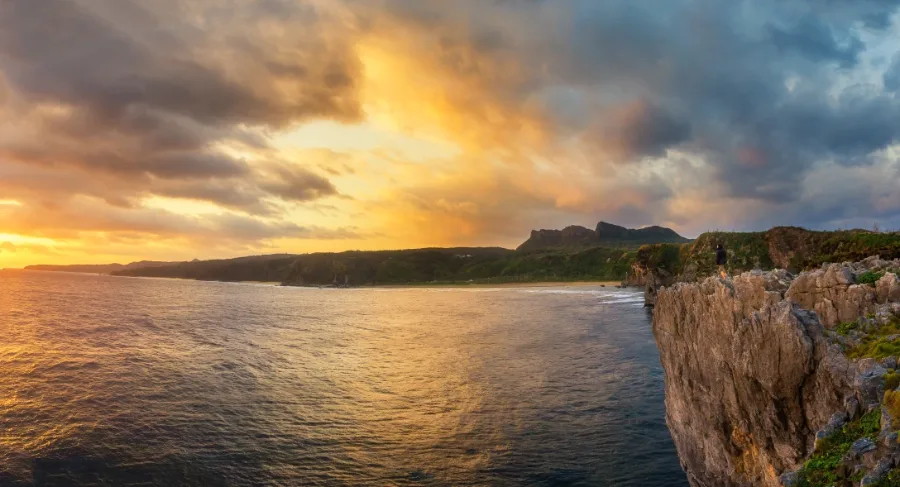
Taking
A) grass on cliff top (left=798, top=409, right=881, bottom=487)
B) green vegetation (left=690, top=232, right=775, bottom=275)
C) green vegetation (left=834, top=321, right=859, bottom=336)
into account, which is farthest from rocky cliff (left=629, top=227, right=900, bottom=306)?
grass on cliff top (left=798, top=409, right=881, bottom=487)

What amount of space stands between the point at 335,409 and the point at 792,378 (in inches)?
1065

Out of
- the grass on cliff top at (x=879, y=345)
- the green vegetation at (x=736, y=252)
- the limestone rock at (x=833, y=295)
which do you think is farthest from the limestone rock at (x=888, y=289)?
the green vegetation at (x=736, y=252)

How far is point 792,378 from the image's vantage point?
41.0 feet

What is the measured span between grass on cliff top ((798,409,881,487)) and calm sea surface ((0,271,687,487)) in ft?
40.5

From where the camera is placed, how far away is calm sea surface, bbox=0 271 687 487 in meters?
22.6

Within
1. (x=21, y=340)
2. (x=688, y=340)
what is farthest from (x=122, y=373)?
(x=688, y=340)

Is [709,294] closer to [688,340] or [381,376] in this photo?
[688,340]

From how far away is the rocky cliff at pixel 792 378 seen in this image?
10.1 m

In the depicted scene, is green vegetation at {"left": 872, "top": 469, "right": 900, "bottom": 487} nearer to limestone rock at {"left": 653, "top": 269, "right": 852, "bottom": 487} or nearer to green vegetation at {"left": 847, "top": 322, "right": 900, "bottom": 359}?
limestone rock at {"left": 653, "top": 269, "right": 852, "bottom": 487}

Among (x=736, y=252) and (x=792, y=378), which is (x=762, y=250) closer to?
(x=736, y=252)

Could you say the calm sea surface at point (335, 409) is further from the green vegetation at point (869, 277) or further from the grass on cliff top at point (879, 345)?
the grass on cliff top at point (879, 345)

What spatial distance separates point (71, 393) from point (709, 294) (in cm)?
4247

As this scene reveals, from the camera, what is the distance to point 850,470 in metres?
9.20

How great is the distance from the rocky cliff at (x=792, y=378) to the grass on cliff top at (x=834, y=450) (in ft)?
0.08
